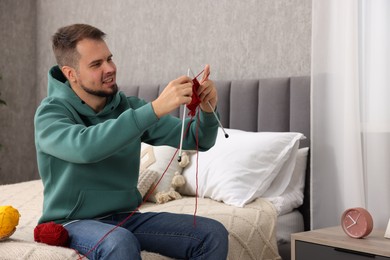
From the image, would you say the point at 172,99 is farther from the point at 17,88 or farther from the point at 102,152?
the point at 17,88

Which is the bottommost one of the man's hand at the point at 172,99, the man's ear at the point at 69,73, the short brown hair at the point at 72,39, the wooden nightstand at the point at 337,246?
the wooden nightstand at the point at 337,246

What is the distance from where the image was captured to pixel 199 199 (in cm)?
237

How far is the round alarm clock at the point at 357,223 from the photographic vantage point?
175 centimetres

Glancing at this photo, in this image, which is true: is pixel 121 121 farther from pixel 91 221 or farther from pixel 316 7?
pixel 316 7

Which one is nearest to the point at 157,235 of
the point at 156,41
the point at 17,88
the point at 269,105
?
the point at 269,105

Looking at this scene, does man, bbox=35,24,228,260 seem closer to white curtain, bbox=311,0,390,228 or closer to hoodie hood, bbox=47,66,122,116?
hoodie hood, bbox=47,66,122,116

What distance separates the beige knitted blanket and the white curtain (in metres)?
0.27

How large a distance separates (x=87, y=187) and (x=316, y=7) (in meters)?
1.27

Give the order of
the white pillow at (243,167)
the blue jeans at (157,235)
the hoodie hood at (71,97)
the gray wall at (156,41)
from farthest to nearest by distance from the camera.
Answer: the gray wall at (156,41), the white pillow at (243,167), the hoodie hood at (71,97), the blue jeans at (157,235)

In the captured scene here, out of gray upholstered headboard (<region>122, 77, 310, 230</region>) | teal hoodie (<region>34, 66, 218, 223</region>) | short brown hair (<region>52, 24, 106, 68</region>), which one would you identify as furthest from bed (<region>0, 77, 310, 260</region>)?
short brown hair (<region>52, 24, 106, 68</region>)

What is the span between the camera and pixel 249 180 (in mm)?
2270

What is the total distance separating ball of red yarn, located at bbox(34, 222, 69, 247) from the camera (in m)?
1.47

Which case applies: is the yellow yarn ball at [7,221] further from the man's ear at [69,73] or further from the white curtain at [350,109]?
the white curtain at [350,109]

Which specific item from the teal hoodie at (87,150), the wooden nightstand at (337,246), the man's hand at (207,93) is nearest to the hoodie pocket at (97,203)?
the teal hoodie at (87,150)
